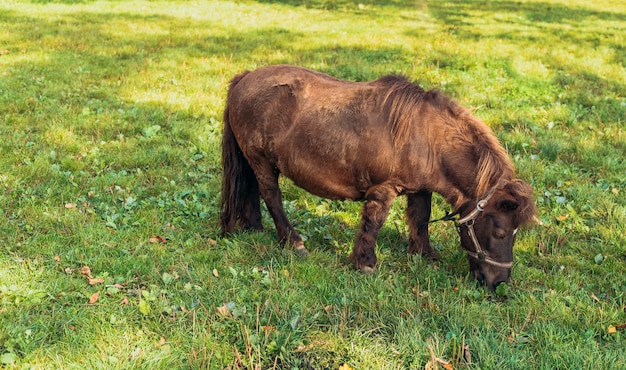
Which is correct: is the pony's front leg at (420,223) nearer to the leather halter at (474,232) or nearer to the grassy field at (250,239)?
the grassy field at (250,239)

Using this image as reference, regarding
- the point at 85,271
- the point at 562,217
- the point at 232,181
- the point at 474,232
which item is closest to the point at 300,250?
the point at 232,181

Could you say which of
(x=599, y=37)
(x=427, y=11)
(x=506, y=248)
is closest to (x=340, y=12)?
(x=427, y=11)

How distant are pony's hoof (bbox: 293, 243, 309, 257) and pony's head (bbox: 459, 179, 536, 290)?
1.56 meters

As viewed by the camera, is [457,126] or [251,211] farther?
[251,211]

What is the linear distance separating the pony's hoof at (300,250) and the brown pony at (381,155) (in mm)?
23

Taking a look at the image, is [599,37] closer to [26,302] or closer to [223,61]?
[223,61]

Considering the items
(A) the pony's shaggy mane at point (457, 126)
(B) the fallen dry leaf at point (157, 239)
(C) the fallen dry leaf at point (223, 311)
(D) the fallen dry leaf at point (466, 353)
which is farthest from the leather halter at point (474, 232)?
(B) the fallen dry leaf at point (157, 239)

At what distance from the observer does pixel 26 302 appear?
4105mm

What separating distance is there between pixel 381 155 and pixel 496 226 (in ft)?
3.82

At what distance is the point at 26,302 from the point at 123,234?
1.35 meters

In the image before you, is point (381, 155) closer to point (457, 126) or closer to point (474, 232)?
point (457, 126)

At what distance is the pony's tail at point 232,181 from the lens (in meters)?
5.53

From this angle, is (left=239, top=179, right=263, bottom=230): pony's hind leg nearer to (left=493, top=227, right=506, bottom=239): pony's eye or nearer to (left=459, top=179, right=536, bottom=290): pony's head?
(left=459, top=179, right=536, bottom=290): pony's head

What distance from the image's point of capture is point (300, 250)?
5.21m
